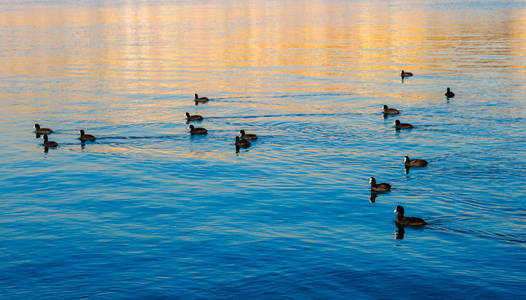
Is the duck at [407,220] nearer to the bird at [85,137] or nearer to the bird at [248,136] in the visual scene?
the bird at [248,136]

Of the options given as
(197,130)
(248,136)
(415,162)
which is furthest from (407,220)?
(197,130)

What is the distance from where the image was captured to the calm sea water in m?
23.3

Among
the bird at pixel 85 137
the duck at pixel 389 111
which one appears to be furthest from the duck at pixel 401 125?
the bird at pixel 85 137

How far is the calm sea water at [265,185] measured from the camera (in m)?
23.3

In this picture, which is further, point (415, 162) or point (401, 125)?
point (401, 125)

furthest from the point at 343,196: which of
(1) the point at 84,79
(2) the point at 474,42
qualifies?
(2) the point at 474,42

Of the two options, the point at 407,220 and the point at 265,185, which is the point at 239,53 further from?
the point at 407,220

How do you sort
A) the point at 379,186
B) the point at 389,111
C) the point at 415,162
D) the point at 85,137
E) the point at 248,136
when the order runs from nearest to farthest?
the point at 379,186 → the point at 415,162 → the point at 248,136 → the point at 85,137 → the point at 389,111

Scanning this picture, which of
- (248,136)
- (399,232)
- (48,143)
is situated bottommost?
(399,232)

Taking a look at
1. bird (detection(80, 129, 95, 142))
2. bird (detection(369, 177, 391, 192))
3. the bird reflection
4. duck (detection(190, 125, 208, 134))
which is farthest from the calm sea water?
duck (detection(190, 125, 208, 134))

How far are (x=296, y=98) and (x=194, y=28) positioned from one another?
96295mm

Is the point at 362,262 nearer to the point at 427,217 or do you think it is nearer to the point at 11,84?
the point at 427,217

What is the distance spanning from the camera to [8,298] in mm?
22016

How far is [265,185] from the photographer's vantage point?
34625mm
